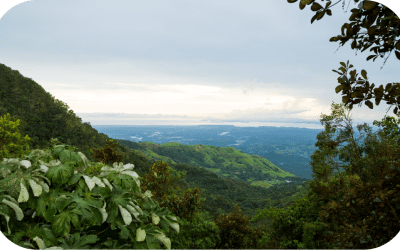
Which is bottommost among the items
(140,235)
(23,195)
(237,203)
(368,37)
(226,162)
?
(226,162)

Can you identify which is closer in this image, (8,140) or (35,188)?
(35,188)

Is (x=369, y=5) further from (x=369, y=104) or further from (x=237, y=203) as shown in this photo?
(x=237, y=203)

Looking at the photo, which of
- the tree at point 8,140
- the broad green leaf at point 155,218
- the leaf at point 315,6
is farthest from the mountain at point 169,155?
the leaf at point 315,6

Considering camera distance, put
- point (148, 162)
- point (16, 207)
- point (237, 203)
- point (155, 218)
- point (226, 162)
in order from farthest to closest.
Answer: point (226, 162)
point (148, 162)
point (237, 203)
point (155, 218)
point (16, 207)

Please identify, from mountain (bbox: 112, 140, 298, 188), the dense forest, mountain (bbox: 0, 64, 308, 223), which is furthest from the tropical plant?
mountain (bbox: 112, 140, 298, 188)

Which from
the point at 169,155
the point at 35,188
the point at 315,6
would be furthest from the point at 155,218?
the point at 169,155

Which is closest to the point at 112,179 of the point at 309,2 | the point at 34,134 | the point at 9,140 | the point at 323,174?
the point at 309,2
